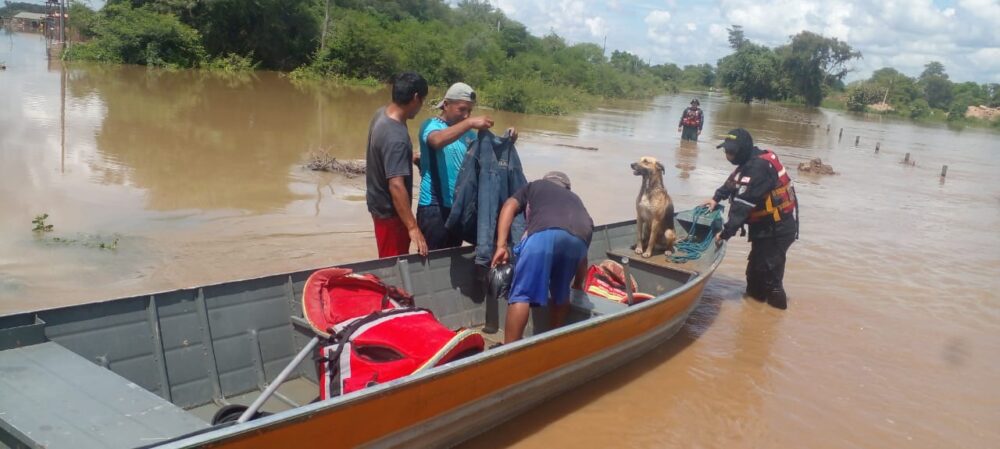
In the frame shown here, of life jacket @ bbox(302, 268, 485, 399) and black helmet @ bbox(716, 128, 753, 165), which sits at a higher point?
black helmet @ bbox(716, 128, 753, 165)

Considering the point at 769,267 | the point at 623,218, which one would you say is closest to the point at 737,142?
the point at 769,267

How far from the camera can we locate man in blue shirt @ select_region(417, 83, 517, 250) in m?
4.72

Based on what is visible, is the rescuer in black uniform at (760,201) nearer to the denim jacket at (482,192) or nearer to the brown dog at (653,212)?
the brown dog at (653,212)

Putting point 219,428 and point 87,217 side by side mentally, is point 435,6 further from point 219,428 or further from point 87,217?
point 219,428

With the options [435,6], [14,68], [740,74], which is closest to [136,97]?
[14,68]

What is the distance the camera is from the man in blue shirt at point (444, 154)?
472cm

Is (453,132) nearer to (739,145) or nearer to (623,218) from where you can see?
(739,145)

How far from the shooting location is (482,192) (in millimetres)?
4977

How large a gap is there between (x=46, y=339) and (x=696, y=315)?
573cm

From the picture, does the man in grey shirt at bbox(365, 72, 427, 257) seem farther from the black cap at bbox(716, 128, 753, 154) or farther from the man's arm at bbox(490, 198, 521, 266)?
the black cap at bbox(716, 128, 753, 154)

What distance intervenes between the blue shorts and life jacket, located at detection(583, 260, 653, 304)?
156 cm

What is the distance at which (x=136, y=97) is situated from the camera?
61.5 ft

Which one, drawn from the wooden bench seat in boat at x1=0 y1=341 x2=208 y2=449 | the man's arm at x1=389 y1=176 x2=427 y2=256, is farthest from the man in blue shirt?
the wooden bench seat in boat at x1=0 y1=341 x2=208 y2=449

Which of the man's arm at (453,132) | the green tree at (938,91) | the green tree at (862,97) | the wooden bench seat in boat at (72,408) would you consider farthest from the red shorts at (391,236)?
the green tree at (938,91)
